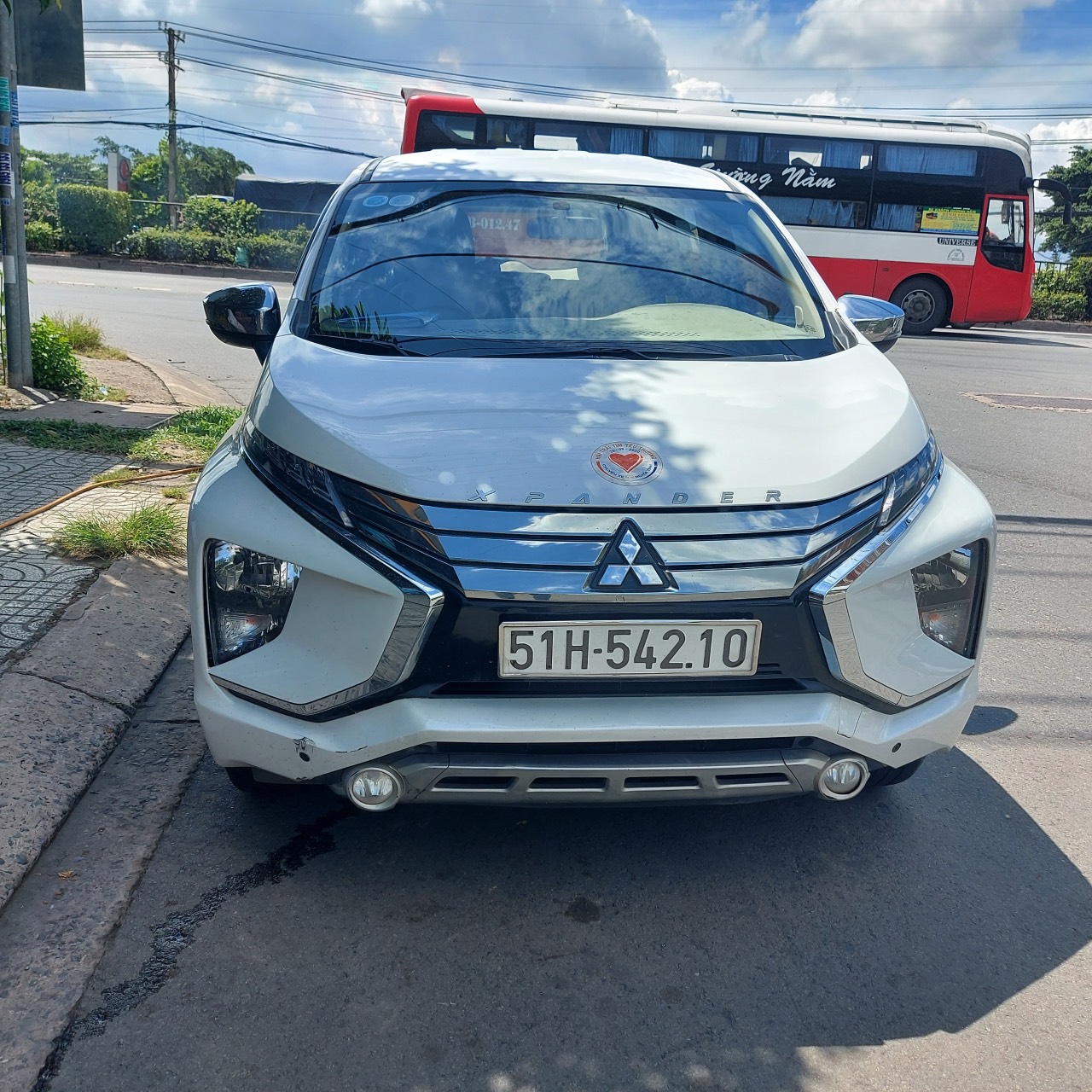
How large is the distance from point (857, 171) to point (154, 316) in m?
12.2

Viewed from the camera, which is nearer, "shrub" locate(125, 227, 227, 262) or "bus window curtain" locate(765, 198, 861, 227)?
"bus window curtain" locate(765, 198, 861, 227)

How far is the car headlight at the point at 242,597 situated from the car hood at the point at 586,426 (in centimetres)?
27

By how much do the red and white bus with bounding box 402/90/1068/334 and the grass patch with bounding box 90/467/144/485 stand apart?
14.2 meters

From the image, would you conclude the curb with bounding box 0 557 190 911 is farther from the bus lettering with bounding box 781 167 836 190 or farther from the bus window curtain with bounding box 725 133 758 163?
the bus lettering with bounding box 781 167 836 190

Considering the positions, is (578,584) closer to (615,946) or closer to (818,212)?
(615,946)

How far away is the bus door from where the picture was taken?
19.5 meters

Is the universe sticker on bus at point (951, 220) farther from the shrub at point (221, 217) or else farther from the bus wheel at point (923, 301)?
the shrub at point (221, 217)

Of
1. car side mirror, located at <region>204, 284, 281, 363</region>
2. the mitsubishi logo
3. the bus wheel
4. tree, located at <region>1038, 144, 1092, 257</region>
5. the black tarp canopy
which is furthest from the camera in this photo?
tree, located at <region>1038, 144, 1092, 257</region>

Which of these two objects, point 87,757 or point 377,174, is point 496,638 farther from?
point 377,174

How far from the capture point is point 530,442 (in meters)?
2.49

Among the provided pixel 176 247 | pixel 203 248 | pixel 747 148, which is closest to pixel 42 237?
pixel 176 247

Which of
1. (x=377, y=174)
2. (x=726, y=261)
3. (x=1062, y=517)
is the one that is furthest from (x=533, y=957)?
(x=1062, y=517)

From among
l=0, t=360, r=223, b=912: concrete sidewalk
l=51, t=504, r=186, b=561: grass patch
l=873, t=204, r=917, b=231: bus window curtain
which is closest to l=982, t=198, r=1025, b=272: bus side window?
l=873, t=204, r=917, b=231: bus window curtain

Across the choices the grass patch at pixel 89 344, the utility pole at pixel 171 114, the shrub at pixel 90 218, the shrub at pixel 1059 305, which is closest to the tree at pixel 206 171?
the utility pole at pixel 171 114
